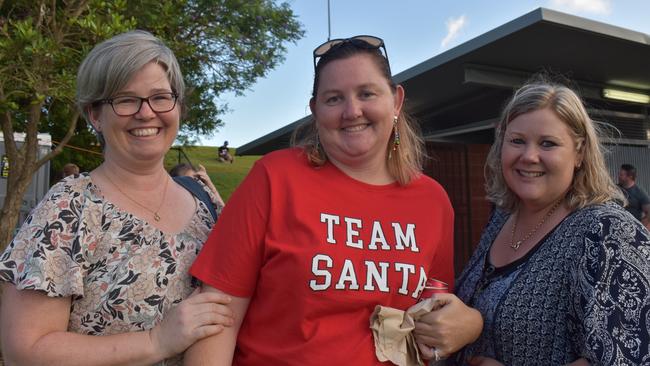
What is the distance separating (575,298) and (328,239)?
91 cm

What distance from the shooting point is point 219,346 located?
1.92 metres

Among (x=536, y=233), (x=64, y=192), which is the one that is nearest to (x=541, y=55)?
(x=536, y=233)

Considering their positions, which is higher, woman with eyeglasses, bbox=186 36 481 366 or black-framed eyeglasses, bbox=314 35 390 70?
black-framed eyeglasses, bbox=314 35 390 70

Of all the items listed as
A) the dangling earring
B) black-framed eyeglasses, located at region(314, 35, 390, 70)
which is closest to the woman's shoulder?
black-framed eyeglasses, located at region(314, 35, 390, 70)

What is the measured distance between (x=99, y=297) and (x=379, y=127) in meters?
1.21

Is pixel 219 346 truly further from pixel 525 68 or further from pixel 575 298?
pixel 525 68

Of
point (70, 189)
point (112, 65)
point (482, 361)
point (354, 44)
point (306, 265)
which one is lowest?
point (482, 361)

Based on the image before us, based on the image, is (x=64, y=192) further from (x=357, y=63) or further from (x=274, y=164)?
(x=357, y=63)

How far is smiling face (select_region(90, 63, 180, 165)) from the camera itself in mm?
1938

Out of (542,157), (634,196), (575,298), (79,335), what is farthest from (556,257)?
(634,196)

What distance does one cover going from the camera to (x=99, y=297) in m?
1.80

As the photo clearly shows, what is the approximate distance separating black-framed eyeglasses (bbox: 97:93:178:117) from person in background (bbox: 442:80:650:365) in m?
1.46

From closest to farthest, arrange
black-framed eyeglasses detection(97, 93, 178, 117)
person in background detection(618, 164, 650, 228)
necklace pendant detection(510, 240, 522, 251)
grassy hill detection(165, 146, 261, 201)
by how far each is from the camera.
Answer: black-framed eyeglasses detection(97, 93, 178, 117)
necklace pendant detection(510, 240, 522, 251)
person in background detection(618, 164, 650, 228)
grassy hill detection(165, 146, 261, 201)

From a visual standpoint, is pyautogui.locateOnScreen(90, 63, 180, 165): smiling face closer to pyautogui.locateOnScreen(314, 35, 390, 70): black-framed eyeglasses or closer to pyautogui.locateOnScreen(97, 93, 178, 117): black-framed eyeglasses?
pyautogui.locateOnScreen(97, 93, 178, 117): black-framed eyeglasses
